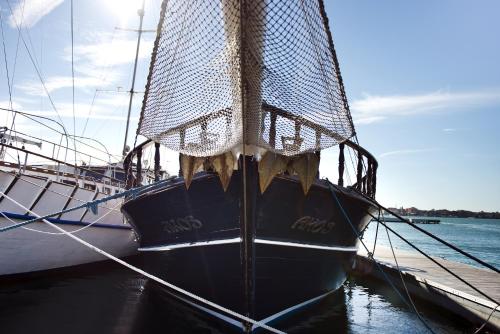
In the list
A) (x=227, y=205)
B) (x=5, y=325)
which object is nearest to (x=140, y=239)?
(x=5, y=325)

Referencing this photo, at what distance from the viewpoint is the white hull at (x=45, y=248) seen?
25.7 feet

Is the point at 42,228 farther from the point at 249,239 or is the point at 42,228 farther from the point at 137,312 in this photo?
the point at 249,239

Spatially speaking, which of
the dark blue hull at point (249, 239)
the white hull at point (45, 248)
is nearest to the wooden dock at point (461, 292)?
the dark blue hull at point (249, 239)

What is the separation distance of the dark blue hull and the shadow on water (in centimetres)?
64

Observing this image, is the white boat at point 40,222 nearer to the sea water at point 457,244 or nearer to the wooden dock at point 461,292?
the wooden dock at point 461,292

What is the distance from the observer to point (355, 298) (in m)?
8.52

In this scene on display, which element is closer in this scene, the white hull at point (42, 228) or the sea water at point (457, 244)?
the white hull at point (42, 228)

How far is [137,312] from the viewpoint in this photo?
6.23 m

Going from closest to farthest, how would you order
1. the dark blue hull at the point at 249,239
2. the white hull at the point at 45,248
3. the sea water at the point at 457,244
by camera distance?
the dark blue hull at the point at 249,239 < the white hull at the point at 45,248 < the sea water at the point at 457,244

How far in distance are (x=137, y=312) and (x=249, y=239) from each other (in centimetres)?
330

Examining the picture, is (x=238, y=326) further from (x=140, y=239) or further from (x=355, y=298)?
(x=355, y=298)

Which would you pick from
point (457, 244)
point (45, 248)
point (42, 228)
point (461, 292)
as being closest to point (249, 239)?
point (461, 292)

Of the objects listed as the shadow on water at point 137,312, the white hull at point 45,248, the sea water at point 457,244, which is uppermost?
the white hull at point 45,248

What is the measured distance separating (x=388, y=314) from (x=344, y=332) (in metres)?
1.98
